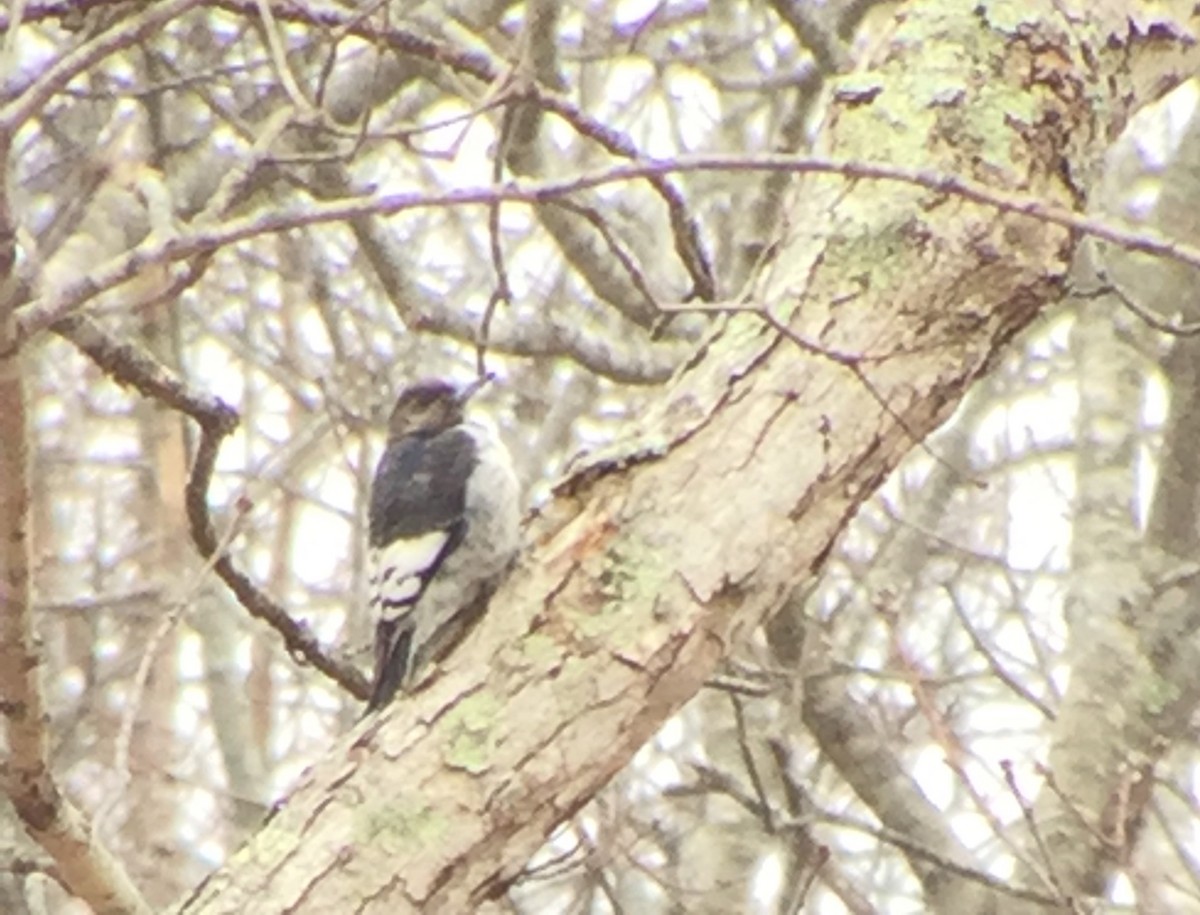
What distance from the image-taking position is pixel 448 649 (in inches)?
125

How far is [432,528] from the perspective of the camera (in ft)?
13.8

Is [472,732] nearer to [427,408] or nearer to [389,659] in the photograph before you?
[389,659]

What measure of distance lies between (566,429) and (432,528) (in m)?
1.93

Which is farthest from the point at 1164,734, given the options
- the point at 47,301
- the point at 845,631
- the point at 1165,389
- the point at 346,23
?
the point at 47,301

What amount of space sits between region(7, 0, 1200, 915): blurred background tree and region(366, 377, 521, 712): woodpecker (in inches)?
6.6

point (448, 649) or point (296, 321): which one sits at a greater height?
point (296, 321)

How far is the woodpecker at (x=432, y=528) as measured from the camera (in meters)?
3.46

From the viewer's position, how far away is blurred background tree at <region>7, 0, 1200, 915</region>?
3240 mm

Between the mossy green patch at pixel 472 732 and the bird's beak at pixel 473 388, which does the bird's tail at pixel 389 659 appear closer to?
the mossy green patch at pixel 472 732

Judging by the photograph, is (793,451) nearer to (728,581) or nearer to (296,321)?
(728,581)

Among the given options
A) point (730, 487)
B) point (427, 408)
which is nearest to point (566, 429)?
point (427, 408)

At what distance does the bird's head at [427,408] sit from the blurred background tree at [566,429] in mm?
143

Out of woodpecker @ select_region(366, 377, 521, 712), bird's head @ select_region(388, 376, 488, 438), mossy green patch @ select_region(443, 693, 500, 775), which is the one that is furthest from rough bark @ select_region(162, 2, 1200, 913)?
bird's head @ select_region(388, 376, 488, 438)

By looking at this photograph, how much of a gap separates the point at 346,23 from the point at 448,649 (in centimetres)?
100
